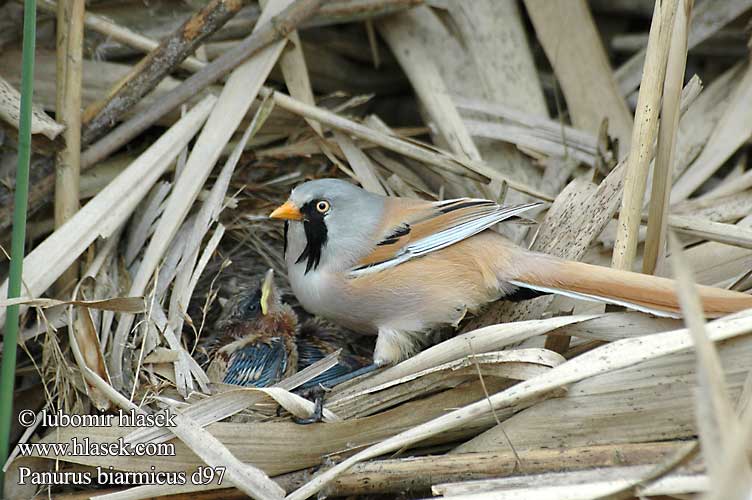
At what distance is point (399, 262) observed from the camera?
11.2ft

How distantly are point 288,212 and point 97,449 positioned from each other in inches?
47.3

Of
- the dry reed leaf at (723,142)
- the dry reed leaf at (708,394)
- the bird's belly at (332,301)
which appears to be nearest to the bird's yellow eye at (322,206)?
the bird's belly at (332,301)

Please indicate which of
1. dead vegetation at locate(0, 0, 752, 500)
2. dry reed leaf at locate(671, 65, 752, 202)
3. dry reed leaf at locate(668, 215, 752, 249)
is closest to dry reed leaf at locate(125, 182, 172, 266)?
dead vegetation at locate(0, 0, 752, 500)

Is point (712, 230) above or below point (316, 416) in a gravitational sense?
above

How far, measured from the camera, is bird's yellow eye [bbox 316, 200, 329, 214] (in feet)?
11.7

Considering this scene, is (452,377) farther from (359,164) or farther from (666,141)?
(359,164)

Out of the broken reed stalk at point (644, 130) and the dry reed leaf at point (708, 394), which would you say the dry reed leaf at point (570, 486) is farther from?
the broken reed stalk at point (644, 130)

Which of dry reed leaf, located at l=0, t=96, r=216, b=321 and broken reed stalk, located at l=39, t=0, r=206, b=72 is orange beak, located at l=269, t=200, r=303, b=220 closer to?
dry reed leaf, located at l=0, t=96, r=216, b=321

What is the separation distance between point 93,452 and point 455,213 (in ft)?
5.26

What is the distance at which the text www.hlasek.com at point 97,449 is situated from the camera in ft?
9.20

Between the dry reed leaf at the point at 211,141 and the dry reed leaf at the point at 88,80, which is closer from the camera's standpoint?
the dry reed leaf at the point at 211,141

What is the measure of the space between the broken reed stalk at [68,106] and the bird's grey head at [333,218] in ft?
2.75

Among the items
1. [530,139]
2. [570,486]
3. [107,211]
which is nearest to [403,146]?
[530,139]

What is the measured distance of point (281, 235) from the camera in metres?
4.30
